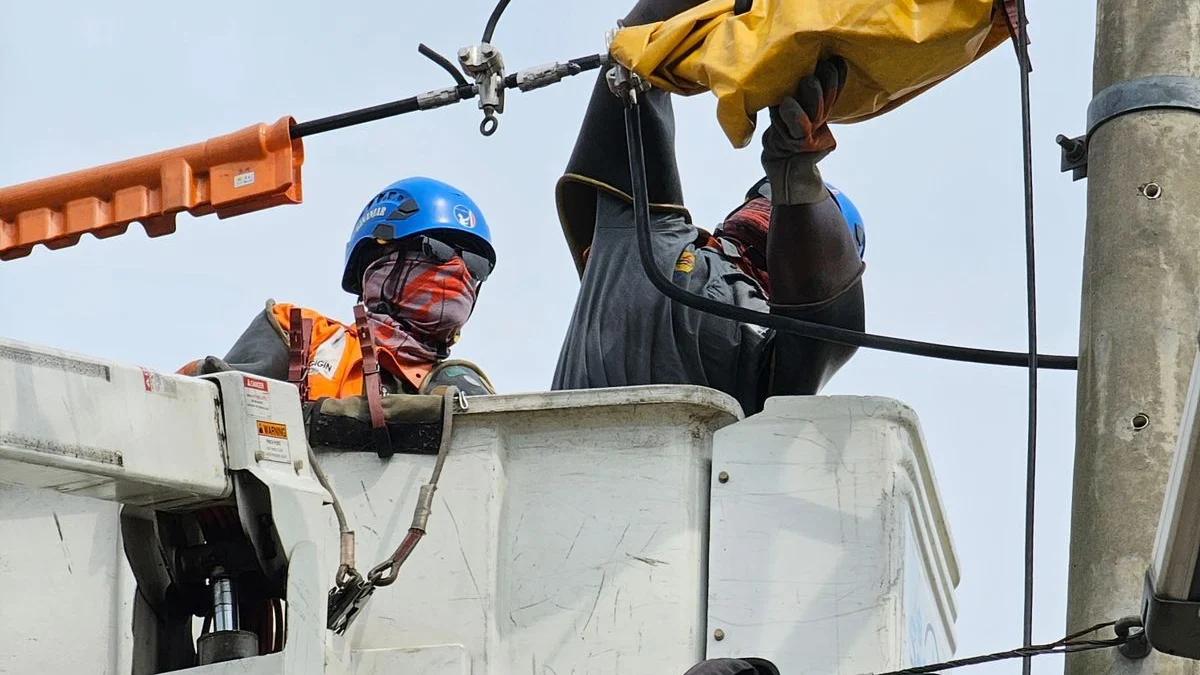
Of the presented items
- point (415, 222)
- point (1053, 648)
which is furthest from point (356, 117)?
point (1053, 648)

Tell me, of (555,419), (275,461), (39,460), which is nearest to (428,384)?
(555,419)

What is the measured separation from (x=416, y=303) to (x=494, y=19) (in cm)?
152

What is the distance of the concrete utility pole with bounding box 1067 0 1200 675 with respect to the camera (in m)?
4.18

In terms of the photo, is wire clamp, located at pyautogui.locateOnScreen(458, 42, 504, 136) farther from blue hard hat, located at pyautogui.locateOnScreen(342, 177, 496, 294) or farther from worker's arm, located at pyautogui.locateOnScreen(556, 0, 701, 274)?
blue hard hat, located at pyautogui.locateOnScreen(342, 177, 496, 294)

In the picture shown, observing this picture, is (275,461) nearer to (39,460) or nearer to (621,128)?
(39,460)

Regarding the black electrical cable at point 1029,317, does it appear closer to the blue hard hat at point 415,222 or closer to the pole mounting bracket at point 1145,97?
the pole mounting bracket at point 1145,97

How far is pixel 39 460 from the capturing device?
14.0ft

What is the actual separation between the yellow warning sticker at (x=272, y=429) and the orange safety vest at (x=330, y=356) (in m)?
1.73

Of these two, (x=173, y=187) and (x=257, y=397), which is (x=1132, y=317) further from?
(x=173, y=187)

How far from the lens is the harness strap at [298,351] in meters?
6.25

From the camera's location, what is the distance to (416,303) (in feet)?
23.7

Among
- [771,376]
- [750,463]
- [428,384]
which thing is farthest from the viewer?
[428,384]

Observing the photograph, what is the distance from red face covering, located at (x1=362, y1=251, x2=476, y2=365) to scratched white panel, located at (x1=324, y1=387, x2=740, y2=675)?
1891mm

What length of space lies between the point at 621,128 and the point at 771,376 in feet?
2.50
